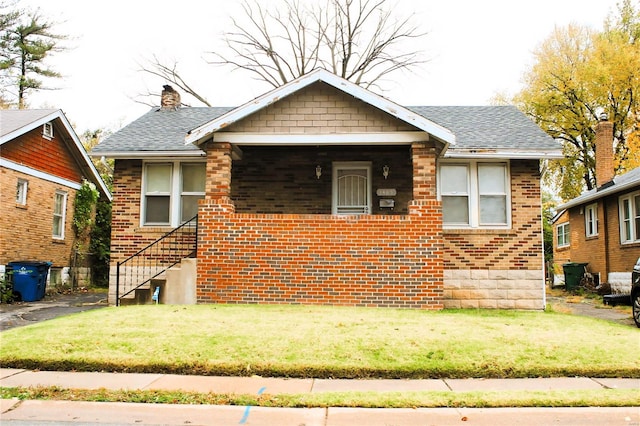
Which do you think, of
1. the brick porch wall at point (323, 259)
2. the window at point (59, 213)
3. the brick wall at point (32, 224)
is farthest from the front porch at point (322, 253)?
the window at point (59, 213)

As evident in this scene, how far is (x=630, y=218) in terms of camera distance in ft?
56.5

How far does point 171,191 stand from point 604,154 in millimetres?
17627

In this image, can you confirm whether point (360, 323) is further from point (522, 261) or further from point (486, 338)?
point (522, 261)

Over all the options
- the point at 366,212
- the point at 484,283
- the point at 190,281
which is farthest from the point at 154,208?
the point at 484,283

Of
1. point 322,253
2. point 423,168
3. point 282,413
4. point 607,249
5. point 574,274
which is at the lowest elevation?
point 282,413

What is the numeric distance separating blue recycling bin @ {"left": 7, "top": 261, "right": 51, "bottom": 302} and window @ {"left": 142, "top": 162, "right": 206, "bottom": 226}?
14.8 feet

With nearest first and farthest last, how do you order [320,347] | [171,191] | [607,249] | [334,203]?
[320,347], [334,203], [171,191], [607,249]

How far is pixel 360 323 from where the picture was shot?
8109 millimetres

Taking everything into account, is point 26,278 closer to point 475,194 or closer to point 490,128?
point 475,194

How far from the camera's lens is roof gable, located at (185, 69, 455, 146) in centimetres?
1086

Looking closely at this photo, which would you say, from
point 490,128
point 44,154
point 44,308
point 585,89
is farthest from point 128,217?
point 585,89

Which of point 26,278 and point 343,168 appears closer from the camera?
point 343,168

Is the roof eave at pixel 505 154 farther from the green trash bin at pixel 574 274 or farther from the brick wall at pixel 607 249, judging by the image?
the green trash bin at pixel 574 274

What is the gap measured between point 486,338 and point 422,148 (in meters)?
5.09
